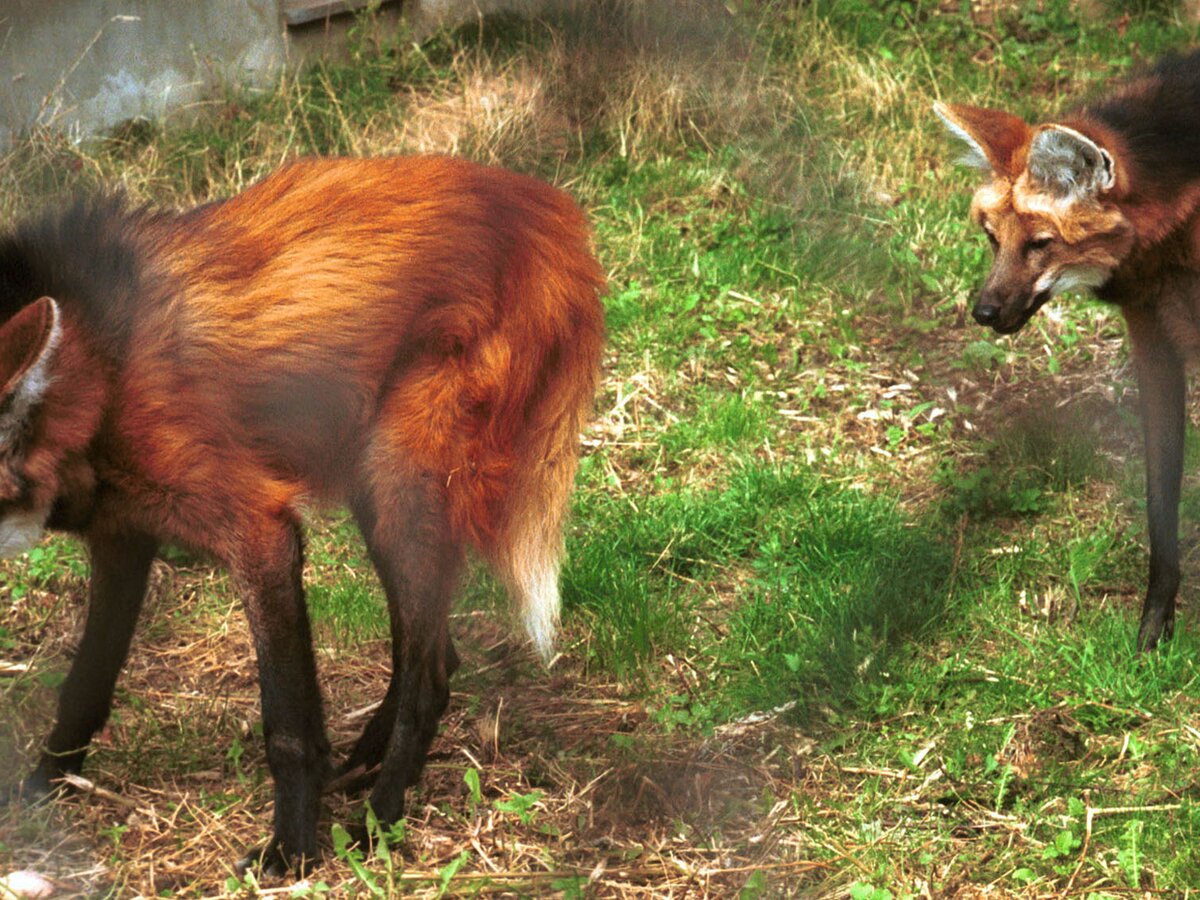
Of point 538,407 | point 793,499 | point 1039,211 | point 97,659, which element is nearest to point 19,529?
point 97,659

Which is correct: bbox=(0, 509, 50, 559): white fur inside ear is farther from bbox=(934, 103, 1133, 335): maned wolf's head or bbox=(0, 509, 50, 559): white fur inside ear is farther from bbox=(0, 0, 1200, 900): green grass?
bbox=(934, 103, 1133, 335): maned wolf's head

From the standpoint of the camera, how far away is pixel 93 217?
2373 millimetres

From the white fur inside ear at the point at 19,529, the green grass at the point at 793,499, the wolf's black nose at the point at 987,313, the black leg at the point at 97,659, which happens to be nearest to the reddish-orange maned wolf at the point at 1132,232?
the wolf's black nose at the point at 987,313

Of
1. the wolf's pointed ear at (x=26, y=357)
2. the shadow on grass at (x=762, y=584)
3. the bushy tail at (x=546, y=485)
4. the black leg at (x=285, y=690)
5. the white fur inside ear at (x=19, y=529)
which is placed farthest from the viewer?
the shadow on grass at (x=762, y=584)

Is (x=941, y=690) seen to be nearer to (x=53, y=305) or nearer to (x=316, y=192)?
(x=316, y=192)

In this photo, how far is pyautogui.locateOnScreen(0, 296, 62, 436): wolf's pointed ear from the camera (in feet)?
6.45

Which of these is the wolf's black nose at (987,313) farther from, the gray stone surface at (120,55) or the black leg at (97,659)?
the gray stone surface at (120,55)

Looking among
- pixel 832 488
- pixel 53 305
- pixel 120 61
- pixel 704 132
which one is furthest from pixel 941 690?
pixel 120 61

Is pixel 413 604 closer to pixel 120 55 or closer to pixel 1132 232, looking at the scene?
pixel 1132 232

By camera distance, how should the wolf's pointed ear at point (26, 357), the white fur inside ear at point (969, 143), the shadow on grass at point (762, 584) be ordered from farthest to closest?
the white fur inside ear at point (969, 143) < the shadow on grass at point (762, 584) < the wolf's pointed ear at point (26, 357)

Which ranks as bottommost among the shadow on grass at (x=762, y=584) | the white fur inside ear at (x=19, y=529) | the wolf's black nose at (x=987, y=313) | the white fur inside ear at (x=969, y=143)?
the shadow on grass at (x=762, y=584)

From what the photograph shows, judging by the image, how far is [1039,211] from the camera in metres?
2.92

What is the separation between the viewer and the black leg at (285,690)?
225 centimetres

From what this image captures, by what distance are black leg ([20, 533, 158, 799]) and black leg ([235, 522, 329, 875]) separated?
393 millimetres
